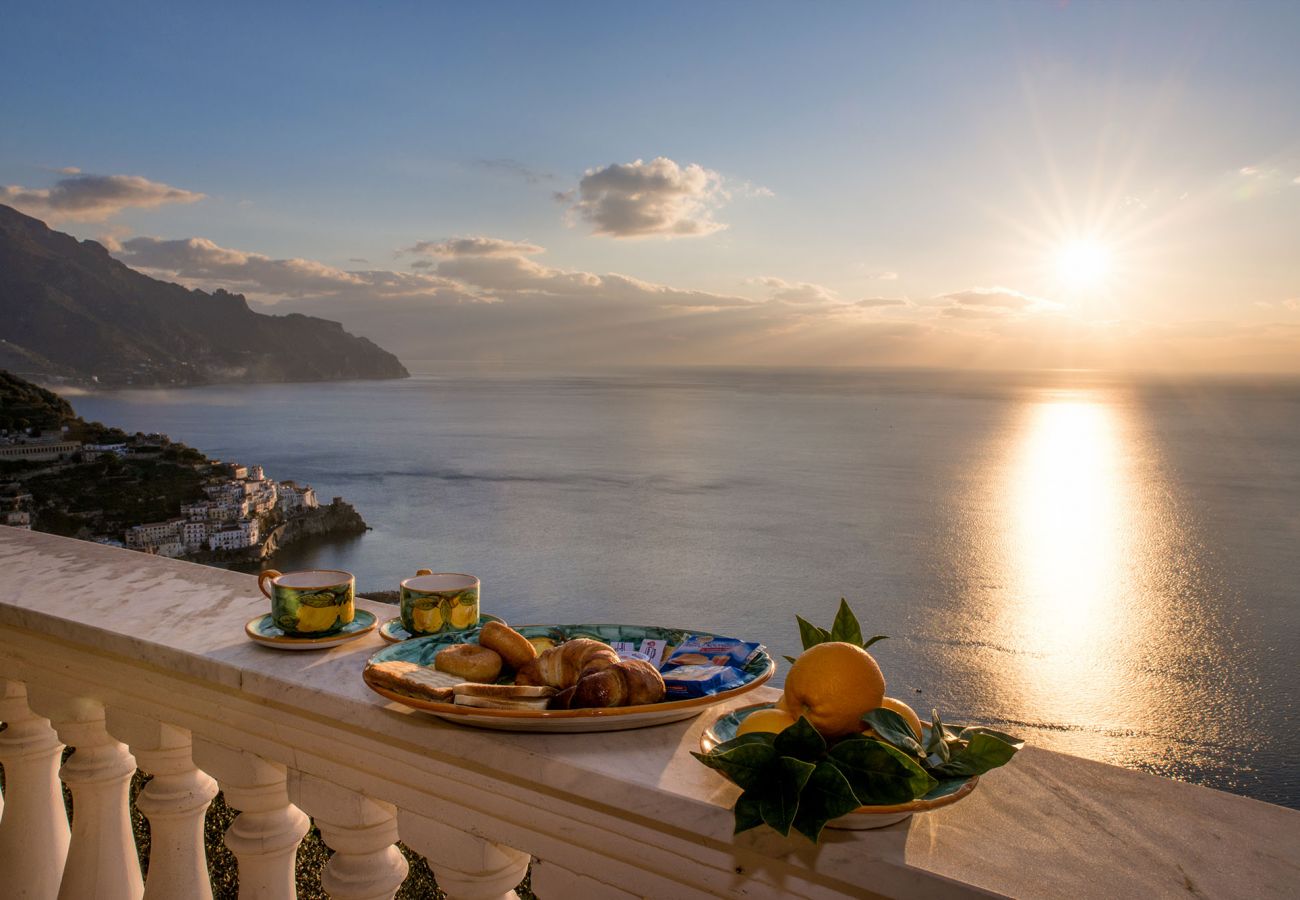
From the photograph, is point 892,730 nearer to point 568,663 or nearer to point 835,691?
point 835,691

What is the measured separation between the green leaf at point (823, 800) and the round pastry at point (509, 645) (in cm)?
49

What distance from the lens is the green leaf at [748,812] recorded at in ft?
2.40

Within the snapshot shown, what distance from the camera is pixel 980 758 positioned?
80 centimetres

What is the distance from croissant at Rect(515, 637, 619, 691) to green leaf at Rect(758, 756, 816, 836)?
295mm

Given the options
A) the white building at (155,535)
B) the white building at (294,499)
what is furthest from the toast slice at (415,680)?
the white building at (294,499)

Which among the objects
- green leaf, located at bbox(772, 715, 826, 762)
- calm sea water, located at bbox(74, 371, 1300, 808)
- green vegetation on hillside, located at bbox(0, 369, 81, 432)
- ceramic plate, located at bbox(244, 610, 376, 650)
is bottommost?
calm sea water, located at bbox(74, 371, 1300, 808)

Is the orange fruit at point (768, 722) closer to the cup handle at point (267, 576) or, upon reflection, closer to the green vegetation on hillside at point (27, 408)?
the cup handle at point (267, 576)

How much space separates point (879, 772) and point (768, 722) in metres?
0.14

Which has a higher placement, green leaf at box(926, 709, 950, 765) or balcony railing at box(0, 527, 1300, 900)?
green leaf at box(926, 709, 950, 765)

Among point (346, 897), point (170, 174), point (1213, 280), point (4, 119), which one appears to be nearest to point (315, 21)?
point (346, 897)

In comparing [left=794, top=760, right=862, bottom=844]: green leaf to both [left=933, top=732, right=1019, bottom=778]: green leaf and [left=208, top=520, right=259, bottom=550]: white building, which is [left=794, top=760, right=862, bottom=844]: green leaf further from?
[left=208, top=520, right=259, bottom=550]: white building

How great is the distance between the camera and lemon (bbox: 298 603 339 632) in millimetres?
1302

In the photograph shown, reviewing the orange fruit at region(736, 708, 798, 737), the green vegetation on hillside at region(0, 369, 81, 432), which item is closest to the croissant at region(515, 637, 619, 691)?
the orange fruit at region(736, 708, 798, 737)

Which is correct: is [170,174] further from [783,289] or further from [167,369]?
[783,289]
